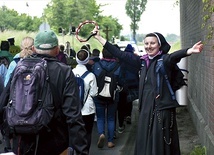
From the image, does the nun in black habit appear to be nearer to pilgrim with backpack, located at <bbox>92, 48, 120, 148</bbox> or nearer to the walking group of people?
the walking group of people

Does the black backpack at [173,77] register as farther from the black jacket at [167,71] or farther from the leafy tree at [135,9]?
the leafy tree at [135,9]

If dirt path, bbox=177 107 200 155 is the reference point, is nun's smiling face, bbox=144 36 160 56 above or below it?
above

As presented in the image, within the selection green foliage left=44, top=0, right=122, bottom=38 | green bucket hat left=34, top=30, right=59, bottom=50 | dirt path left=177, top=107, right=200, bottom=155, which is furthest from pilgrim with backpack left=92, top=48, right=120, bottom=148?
green foliage left=44, top=0, right=122, bottom=38

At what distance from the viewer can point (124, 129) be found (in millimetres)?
10383

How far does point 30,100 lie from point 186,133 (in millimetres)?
6226

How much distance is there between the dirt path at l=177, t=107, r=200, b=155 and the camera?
8241 mm

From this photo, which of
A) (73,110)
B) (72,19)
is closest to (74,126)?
(73,110)

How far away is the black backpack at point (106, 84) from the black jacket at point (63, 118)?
4421 millimetres

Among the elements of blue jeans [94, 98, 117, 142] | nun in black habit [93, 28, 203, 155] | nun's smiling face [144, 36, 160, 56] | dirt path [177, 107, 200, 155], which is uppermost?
nun's smiling face [144, 36, 160, 56]

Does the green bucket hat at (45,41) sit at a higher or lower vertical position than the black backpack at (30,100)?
higher

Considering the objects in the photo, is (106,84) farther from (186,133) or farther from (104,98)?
(186,133)

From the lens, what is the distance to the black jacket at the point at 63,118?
3.84 metres

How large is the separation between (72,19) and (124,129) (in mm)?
49315

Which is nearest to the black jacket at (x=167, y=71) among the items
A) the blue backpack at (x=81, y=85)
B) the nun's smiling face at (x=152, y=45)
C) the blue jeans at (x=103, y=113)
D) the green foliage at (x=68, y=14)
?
the nun's smiling face at (x=152, y=45)
